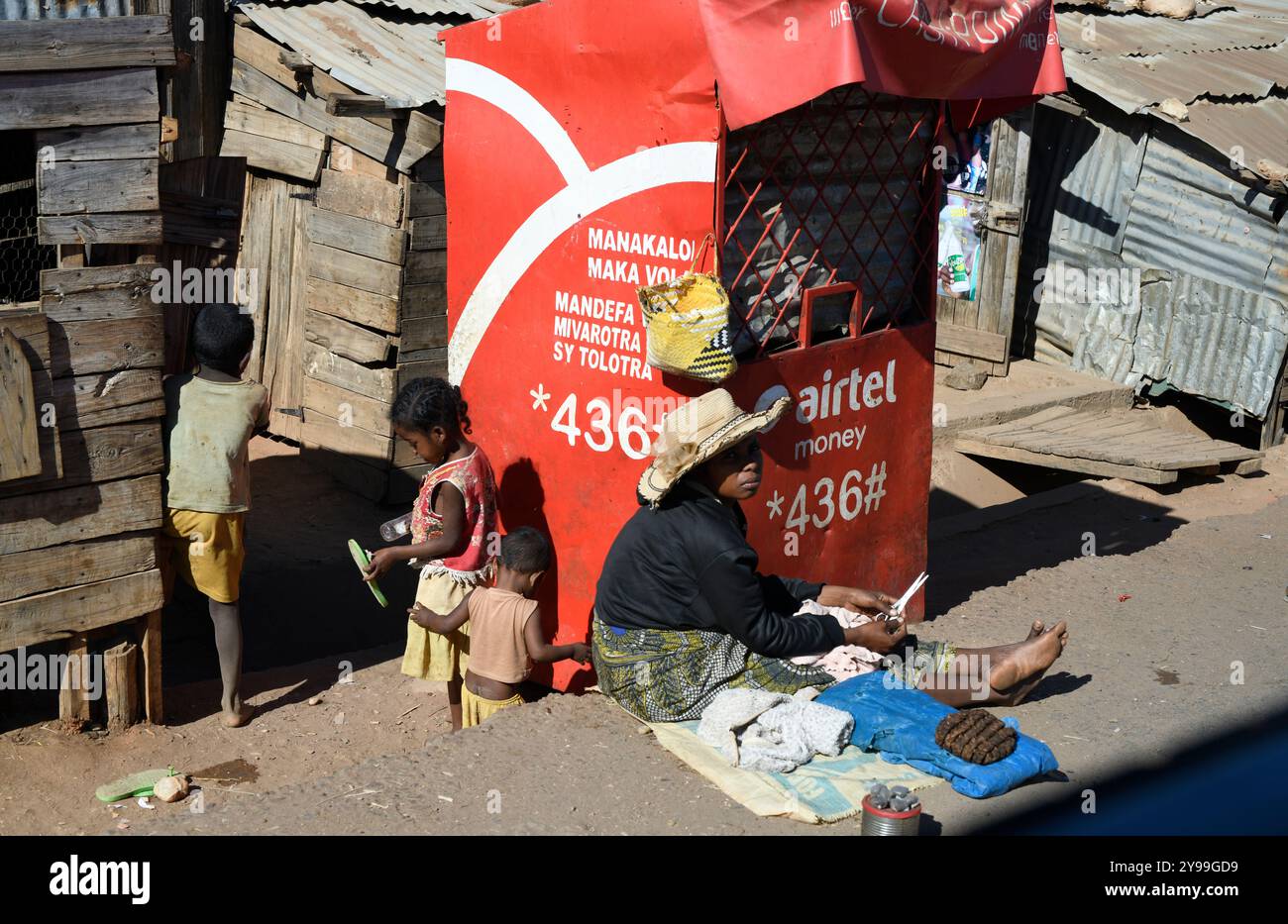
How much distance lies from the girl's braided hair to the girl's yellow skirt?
0.64 m

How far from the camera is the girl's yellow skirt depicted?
5559 mm

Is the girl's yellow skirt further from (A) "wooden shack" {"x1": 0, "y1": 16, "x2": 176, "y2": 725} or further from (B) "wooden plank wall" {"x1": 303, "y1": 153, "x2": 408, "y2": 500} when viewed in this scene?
(B) "wooden plank wall" {"x1": 303, "y1": 153, "x2": 408, "y2": 500}

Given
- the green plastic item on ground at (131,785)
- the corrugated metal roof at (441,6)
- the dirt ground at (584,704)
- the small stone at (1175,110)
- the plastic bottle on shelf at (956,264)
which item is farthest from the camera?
the plastic bottle on shelf at (956,264)

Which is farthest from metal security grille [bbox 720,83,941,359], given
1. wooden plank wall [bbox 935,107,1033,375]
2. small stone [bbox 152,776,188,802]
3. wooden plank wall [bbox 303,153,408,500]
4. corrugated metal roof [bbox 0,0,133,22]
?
wooden plank wall [bbox 935,107,1033,375]

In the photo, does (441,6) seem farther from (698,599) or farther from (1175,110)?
(698,599)

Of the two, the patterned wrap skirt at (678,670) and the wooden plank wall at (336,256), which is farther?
the wooden plank wall at (336,256)

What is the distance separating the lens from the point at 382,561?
5375 mm

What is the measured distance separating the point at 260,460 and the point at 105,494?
4.65 m

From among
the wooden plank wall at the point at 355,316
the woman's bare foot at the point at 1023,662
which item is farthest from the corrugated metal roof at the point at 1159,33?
the woman's bare foot at the point at 1023,662

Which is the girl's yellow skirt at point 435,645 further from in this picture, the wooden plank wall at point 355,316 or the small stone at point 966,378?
the small stone at point 966,378

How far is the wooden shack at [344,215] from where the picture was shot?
877 cm

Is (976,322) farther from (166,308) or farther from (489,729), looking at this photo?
(489,729)

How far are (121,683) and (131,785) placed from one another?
19.5 inches

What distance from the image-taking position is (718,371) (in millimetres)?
4855
